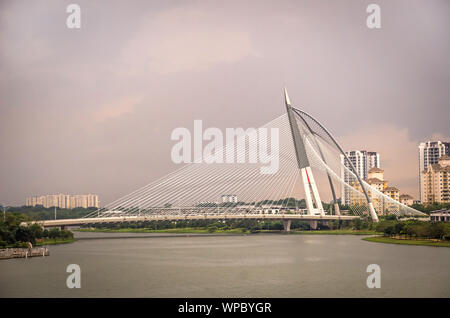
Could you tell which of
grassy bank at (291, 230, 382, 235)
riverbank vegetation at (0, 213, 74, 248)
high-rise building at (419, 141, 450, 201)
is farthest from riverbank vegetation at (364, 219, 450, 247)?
A: high-rise building at (419, 141, 450, 201)

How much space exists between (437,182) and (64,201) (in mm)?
45603

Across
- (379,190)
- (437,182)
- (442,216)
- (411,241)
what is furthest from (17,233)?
(379,190)

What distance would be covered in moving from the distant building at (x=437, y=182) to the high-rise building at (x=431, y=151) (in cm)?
857

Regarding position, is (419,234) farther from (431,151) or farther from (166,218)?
(431,151)

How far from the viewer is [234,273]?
15484 mm

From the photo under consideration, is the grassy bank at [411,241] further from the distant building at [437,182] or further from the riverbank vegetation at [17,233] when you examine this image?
the distant building at [437,182]

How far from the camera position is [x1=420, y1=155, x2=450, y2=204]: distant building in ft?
163

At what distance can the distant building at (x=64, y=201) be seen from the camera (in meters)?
64.2

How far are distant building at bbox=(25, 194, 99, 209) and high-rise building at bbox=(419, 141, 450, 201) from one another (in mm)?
39777

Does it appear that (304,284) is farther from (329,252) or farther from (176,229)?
(176,229)
